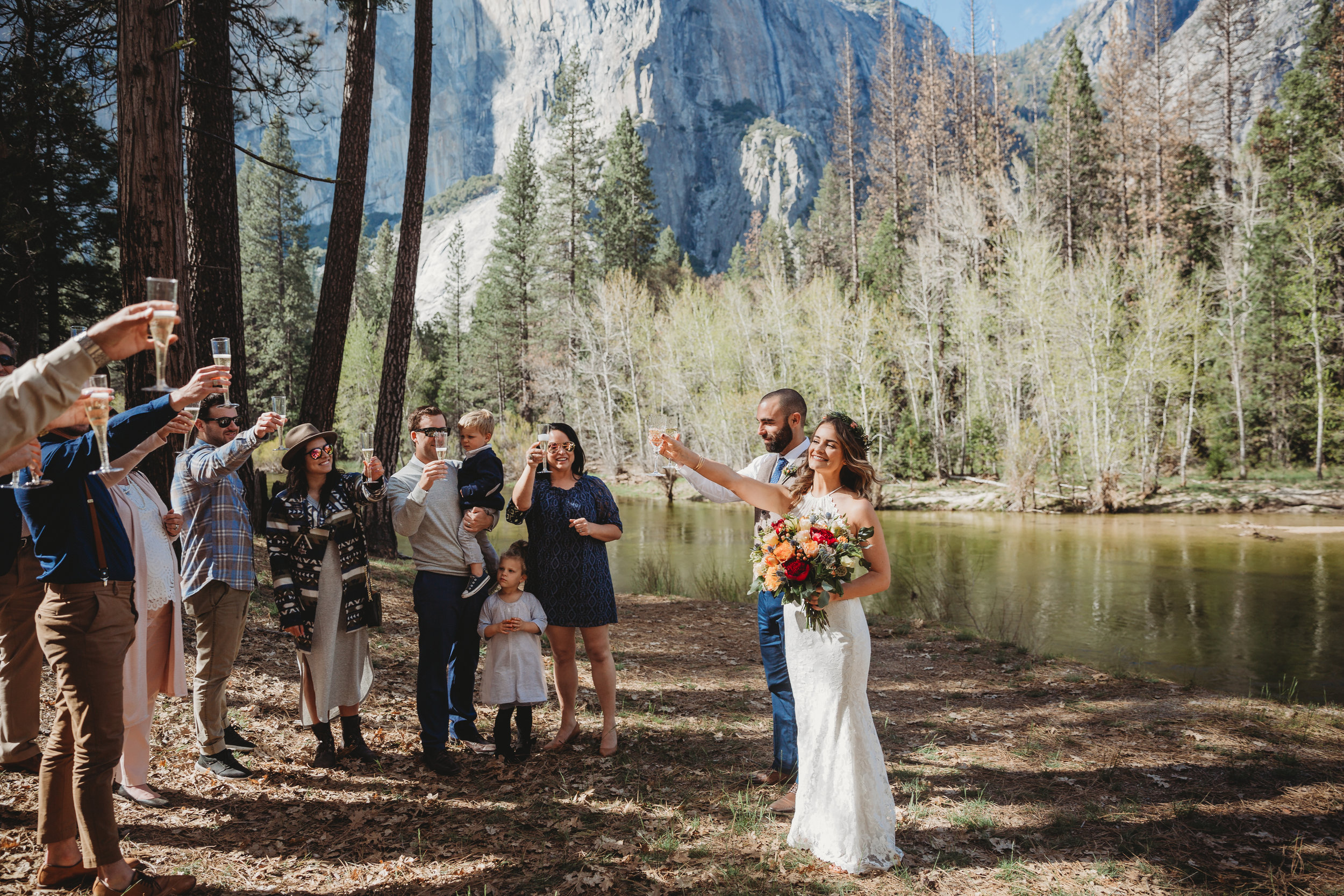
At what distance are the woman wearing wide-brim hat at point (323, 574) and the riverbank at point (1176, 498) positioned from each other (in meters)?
18.7

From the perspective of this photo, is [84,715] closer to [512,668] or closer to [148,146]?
[512,668]

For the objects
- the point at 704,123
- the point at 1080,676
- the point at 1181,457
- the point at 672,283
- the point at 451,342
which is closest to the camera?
the point at 1080,676

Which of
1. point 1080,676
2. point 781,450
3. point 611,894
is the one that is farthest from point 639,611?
point 611,894

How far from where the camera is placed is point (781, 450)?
15.6ft

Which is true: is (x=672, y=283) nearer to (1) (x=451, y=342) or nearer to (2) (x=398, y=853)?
(1) (x=451, y=342)

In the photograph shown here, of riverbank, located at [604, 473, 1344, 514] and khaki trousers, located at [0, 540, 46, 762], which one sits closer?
khaki trousers, located at [0, 540, 46, 762]

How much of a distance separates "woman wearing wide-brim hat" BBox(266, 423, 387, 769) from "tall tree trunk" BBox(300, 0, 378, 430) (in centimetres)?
610

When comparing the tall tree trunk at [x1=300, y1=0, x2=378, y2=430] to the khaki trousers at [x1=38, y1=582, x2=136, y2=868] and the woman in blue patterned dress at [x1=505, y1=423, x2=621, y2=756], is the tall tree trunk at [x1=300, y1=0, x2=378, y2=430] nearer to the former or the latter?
the woman in blue patterned dress at [x1=505, y1=423, x2=621, y2=756]

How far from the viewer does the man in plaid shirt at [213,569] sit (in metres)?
4.45

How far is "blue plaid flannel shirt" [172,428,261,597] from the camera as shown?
446 centimetres

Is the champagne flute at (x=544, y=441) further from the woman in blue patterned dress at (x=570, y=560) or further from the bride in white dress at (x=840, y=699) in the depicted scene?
the bride in white dress at (x=840, y=699)

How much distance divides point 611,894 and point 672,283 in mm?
50173

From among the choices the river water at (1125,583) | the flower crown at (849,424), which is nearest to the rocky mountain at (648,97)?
the river water at (1125,583)

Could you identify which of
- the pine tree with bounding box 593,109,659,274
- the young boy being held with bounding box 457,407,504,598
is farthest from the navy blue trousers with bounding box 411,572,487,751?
the pine tree with bounding box 593,109,659,274
